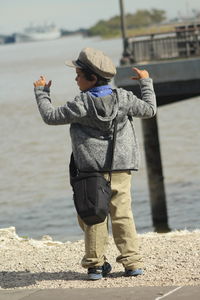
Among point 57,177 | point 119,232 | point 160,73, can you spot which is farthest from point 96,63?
point 57,177

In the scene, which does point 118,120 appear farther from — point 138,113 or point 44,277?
point 44,277

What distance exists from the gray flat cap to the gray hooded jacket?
0.15 meters

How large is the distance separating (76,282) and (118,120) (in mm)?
1126

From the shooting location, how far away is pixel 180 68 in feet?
64.1

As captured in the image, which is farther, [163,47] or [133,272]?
[163,47]

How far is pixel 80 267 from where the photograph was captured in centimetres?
828

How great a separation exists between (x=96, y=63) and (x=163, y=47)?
48.1 feet

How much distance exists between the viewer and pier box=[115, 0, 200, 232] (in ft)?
63.9

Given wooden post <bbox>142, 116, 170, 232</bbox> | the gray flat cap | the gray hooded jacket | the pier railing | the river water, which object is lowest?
the river water

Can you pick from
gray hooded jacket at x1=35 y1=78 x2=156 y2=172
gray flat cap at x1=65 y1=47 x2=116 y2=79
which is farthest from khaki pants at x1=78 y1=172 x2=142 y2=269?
gray flat cap at x1=65 y1=47 x2=116 y2=79

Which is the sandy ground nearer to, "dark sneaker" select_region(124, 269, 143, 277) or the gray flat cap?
"dark sneaker" select_region(124, 269, 143, 277)

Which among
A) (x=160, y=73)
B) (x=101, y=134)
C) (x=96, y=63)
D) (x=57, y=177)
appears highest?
(x=96, y=63)

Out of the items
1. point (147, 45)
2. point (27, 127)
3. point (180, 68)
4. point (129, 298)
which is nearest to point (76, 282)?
point (129, 298)

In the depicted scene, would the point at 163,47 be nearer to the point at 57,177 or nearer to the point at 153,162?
the point at 153,162
